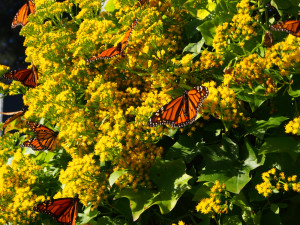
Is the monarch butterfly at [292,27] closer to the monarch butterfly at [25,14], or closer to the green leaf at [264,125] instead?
the green leaf at [264,125]

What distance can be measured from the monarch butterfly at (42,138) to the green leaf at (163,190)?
3.15 feet

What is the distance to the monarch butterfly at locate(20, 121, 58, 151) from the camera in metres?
3.02

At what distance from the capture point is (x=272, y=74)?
229cm

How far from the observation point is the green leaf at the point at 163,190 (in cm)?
234

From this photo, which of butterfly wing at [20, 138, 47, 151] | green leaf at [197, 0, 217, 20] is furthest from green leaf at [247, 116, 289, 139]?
butterfly wing at [20, 138, 47, 151]

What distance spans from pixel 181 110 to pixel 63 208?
119cm

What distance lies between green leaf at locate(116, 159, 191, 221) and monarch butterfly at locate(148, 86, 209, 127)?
32 cm

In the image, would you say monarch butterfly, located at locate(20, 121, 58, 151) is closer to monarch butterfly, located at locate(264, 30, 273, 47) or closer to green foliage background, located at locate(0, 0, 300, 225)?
green foliage background, located at locate(0, 0, 300, 225)

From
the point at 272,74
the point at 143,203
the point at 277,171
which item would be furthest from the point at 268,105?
the point at 143,203

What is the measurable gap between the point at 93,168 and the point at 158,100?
2.26ft

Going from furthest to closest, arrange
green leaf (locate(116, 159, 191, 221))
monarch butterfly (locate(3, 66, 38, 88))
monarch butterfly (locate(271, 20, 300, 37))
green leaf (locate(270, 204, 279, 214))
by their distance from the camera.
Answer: monarch butterfly (locate(3, 66, 38, 88)) → green leaf (locate(116, 159, 191, 221)) → green leaf (locate(270, 204, 279, 214)) → monarch butterfly (locate(271, 20, 300, 37))

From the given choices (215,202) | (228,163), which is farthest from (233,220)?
(228,163)

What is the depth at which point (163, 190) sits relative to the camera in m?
2.44

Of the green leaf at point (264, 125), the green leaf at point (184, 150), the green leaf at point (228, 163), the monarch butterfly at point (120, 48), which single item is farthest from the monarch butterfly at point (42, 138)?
the green leaf at point (264, 125)
